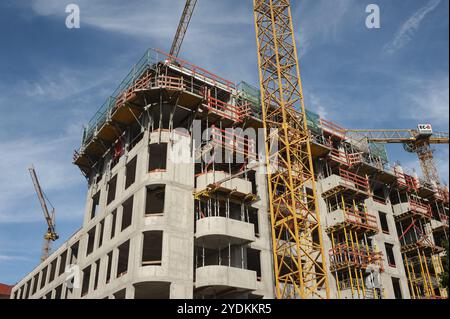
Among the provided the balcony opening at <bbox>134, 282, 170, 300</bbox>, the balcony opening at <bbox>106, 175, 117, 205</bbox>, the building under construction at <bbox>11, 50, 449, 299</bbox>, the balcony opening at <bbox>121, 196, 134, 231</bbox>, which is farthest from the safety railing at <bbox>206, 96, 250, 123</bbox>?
the balcony opening at <bbox>134, 282, 170, 300</bbox>

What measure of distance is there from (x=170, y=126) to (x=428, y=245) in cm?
3353

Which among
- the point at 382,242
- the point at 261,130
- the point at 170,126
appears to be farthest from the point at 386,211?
the point at 170,126

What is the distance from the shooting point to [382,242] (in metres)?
53.2

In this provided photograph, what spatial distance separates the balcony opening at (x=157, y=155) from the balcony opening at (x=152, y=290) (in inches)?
419

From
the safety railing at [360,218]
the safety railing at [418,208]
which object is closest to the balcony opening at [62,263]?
the safety railing at [360,218]

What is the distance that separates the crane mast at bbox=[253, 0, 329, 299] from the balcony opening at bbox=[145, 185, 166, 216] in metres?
10.0

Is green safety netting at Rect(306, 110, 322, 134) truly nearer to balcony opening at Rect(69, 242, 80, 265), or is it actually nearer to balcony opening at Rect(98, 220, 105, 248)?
balcony opening at Rect(98, 220, 105, 248)

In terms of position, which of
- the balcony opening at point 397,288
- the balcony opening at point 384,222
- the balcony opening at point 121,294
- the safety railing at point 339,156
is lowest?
the balcony opening at point 121,294

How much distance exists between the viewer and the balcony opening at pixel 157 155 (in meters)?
43.2

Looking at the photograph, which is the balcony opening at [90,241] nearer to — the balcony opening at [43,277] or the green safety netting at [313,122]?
the balcony opening at [43,277]

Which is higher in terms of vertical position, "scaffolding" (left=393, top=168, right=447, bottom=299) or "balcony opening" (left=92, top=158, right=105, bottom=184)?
"balcony opening" (left=92, top=158, right=105, bottom=184)

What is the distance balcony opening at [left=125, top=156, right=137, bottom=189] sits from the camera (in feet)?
145

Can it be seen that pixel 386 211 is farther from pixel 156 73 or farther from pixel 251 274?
pixel 156 73

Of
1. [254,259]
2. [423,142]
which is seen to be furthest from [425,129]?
[254,259]
